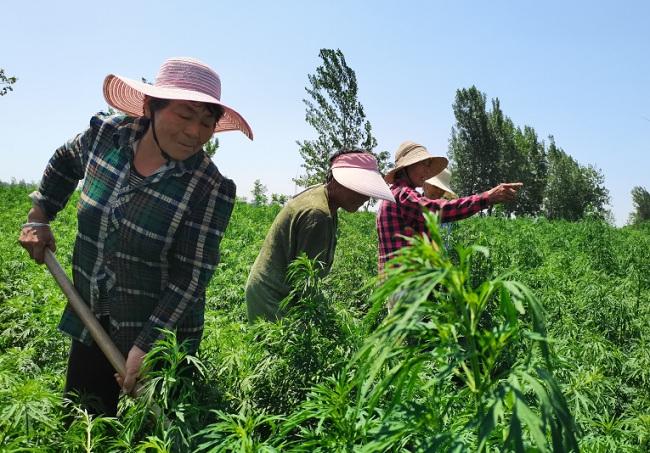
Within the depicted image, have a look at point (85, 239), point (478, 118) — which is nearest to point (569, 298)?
point (85, 239)

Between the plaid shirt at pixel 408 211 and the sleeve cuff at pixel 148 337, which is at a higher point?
the plaid shirt at pixel 408 211

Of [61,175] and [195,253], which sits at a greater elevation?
[61,175]

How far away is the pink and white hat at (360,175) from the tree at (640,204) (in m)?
65.8

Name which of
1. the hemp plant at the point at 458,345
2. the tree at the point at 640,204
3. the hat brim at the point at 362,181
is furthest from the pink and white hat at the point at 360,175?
the tree at the point at 640,204

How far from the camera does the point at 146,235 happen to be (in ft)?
6.57

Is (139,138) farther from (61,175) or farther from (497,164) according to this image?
(497,164)

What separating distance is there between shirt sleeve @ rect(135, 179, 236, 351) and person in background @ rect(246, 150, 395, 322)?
1.73ft

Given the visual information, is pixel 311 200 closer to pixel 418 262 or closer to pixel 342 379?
pixel 342 379

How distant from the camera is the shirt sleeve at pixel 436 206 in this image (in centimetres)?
298

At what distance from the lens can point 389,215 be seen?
329 cm

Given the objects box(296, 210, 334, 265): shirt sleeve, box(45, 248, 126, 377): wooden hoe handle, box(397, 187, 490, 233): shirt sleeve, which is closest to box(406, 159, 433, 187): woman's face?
box(397, 187, 490, 233): shirt sleeve

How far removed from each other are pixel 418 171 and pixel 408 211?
346 mm

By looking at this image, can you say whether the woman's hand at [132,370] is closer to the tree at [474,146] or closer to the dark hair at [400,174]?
the dark hair at [400,174]

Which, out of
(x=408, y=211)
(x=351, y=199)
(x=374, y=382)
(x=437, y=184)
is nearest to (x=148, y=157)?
(x=351, y=199)
